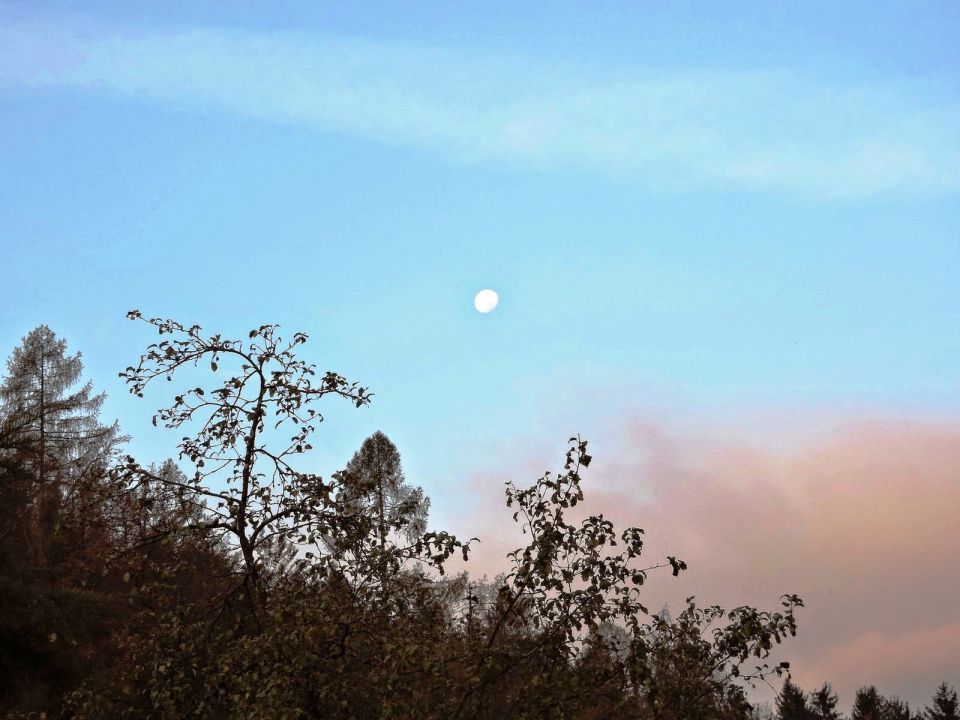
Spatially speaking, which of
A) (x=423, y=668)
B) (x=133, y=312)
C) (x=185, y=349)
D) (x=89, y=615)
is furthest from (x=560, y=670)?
(x=89, y=615)

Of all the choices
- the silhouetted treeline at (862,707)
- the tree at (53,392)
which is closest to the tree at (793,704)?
the silhouetted treeline at (862,707)

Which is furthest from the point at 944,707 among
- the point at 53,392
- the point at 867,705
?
the point at 53,392

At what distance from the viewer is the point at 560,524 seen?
32.4 feet

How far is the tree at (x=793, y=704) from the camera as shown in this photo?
5081 centimetres

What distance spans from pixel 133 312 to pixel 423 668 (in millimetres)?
5398

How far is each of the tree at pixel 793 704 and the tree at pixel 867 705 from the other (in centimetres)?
256

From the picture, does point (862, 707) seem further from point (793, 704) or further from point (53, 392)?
point (53, 392)

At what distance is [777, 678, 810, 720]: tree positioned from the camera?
167 feet

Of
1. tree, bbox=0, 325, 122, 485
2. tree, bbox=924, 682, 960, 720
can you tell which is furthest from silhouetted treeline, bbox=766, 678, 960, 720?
tree, bbox=0, 325, 122, 485

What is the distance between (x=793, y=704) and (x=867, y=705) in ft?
12.7

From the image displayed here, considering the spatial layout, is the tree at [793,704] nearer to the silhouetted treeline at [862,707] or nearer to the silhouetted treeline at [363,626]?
the silhouetted treeline at [862,707]

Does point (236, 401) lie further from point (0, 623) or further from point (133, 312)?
point (0, 623)

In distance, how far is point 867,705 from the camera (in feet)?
174

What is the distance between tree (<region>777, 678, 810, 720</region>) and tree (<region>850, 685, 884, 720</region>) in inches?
101
